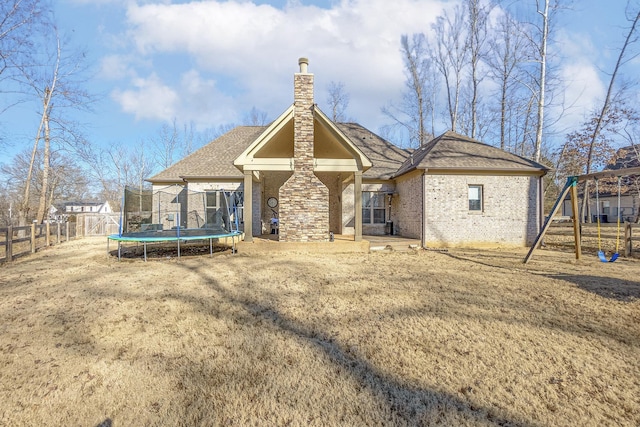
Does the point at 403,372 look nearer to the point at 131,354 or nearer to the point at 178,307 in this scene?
the point at 131,354

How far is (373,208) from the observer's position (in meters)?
14.8

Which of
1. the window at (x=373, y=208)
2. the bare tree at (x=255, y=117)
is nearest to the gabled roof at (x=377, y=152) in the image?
the window at (x=373, y=208)

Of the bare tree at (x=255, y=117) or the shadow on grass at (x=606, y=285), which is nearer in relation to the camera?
the shadow on grass at (x=606, y=285)

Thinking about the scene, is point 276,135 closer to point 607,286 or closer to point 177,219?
point 177,219

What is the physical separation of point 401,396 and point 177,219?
29.3 ft

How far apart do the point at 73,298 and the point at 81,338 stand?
1.88 metres

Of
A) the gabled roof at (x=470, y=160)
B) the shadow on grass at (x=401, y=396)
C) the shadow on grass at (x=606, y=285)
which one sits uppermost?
the gabled roof at (x=470, y=160)

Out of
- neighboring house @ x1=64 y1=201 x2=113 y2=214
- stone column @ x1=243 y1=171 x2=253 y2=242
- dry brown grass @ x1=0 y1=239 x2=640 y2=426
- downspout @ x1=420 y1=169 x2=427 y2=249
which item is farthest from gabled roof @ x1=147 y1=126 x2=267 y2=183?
neighboring house @ x1=64 y1=201 x2=113 y2=214

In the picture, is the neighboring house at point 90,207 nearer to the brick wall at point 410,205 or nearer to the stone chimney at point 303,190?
the stone chimney at point 303,190

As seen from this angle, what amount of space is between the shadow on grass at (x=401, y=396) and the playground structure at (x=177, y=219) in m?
6.60

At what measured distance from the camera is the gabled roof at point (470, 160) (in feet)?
38.1

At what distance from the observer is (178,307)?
4.64 m

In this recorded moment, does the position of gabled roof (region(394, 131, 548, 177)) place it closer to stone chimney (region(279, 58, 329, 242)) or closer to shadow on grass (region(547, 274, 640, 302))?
stone chimney (region(279, 58, 329, 242))

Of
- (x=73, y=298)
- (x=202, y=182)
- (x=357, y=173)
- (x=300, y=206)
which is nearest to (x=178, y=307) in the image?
(x=73, y=298)
